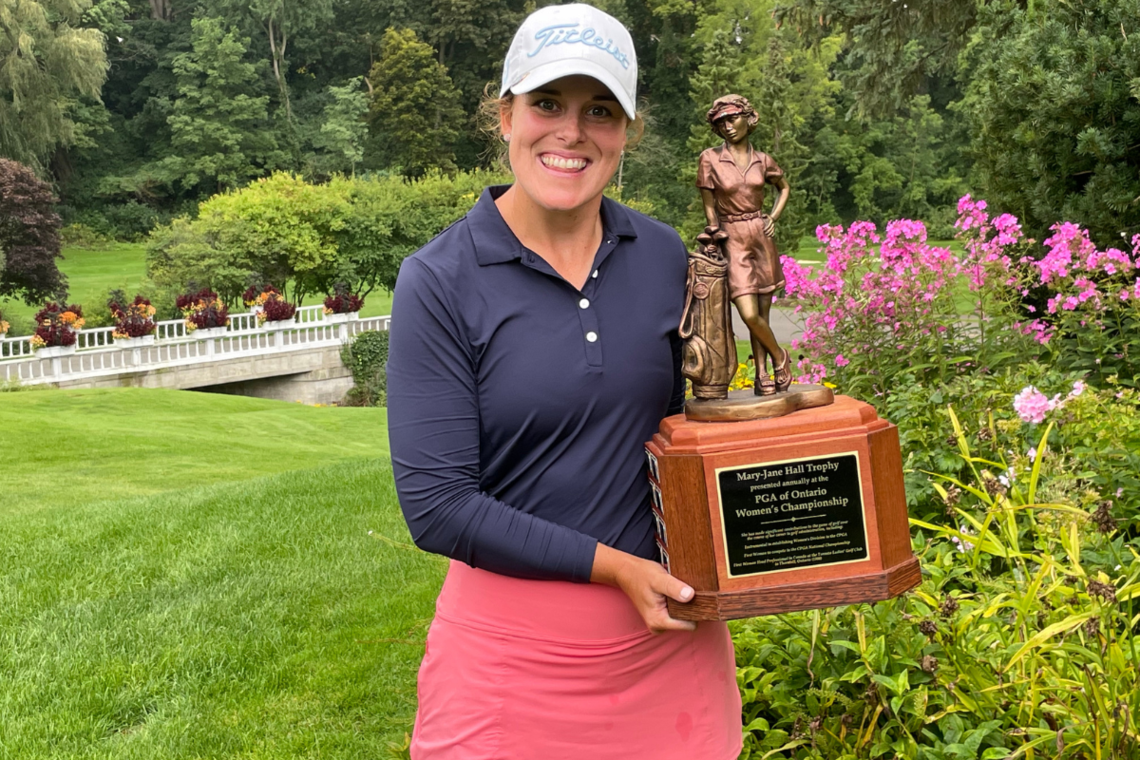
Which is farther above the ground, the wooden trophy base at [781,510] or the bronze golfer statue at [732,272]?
the bronze golfer statue at [732,272]

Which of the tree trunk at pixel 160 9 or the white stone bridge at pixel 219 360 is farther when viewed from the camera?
the tree trunk at pixel 160 9

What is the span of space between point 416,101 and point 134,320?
67.3 feet

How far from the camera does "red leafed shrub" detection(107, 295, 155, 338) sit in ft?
67.9

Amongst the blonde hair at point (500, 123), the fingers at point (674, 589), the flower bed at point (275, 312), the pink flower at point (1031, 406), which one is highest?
the flower bed at point (275, 312)

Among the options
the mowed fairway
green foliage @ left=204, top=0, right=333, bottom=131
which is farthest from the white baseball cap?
green foliage @ left=204, top=0, right=333, bottom=131

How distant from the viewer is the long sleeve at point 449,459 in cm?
158

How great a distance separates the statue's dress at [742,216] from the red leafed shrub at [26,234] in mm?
28386

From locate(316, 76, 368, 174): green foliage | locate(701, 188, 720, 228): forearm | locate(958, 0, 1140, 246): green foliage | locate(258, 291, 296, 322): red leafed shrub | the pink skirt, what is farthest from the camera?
locate(316, 76, 368, 174): green foliage

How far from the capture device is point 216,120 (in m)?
40.9

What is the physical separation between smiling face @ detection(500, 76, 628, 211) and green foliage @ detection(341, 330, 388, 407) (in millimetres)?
22498

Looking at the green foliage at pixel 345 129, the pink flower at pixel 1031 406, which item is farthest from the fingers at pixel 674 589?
the green foliage at pixel 345 129

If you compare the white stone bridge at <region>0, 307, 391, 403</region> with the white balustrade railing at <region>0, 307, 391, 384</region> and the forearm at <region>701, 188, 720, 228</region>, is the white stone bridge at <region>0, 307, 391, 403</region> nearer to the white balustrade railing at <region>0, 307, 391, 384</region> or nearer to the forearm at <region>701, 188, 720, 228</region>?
the white balustrade railing at <region>0, 307, 391, 384</region>

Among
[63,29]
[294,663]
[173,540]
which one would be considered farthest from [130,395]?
[63,29]

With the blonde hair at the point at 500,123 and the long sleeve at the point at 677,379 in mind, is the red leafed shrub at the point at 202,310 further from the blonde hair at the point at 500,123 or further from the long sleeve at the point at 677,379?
the long sleeve at the point at 677,379
